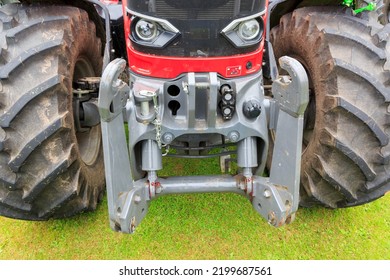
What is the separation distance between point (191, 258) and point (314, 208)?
1.01 metres

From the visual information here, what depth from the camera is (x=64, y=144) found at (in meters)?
2.14

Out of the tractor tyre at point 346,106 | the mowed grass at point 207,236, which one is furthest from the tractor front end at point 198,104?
the mowed grass at point 207,236

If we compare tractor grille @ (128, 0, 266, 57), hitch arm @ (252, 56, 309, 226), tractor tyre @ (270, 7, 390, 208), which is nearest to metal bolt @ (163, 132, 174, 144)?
tractor grille @ (128, 0, 266, 57)

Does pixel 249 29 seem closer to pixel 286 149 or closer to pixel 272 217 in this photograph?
pixel 286 149

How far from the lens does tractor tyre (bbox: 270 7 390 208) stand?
2098 mm

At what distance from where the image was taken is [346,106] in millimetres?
2057

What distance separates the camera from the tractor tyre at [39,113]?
2002mm

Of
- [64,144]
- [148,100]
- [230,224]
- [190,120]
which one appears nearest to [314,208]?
[230,224]

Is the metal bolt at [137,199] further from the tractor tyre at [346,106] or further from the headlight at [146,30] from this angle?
the tractor tyre at [346,106]

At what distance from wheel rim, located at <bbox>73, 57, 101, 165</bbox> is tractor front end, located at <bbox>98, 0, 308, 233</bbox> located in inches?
26.5

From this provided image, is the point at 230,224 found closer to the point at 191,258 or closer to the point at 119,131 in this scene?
the point at 191,258

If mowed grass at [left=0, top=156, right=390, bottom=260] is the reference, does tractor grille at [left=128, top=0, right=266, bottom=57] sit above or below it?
above

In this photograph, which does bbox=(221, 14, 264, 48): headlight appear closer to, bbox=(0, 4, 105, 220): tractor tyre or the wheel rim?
bbox=(0, 4, 105, 220): tractor tyre

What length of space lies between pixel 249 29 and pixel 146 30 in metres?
0.53
